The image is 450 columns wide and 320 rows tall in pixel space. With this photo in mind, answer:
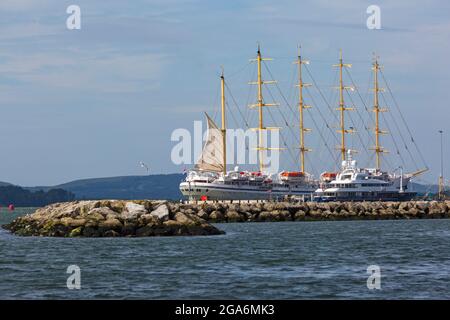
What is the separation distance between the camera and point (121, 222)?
65125 mm

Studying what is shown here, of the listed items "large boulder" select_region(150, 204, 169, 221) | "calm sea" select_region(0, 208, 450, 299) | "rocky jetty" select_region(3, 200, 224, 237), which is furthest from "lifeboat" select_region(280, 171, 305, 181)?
"large boulder" select_region(150, 204, 169, 221)

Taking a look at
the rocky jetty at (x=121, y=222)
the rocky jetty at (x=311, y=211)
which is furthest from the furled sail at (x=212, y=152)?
the rocky jetty at (x=121, y=222)

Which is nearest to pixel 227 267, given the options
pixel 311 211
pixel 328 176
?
pixel 311 211

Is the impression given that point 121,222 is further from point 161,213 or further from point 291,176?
point 291,176

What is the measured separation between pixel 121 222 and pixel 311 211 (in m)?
43.8

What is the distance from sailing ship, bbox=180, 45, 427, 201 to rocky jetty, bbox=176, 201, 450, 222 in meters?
26.1

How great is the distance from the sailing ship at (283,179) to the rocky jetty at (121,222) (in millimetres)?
70097

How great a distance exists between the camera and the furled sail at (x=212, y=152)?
463 ft

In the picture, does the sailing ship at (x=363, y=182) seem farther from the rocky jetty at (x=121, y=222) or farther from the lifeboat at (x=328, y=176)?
the rocky jetty at (x=121, y=222)

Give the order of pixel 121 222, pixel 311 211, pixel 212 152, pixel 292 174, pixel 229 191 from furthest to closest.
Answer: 1. pixel 292 174
2. pixel 229 191
3. pixel 212 152
4. pixel 311 211
5. pixel 121 222

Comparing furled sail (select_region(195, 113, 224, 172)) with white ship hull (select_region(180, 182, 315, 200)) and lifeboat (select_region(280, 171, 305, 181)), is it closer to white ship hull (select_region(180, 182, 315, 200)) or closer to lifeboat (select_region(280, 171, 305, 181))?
white ship hull (select_region(180, 182, 315, 200))

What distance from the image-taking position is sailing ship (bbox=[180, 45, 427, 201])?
472 feet
